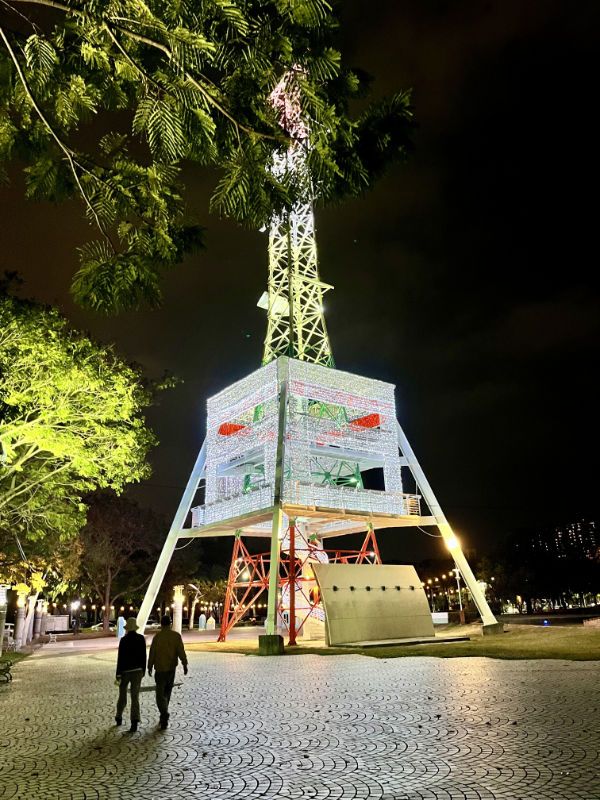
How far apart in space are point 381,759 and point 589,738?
8.06 feet

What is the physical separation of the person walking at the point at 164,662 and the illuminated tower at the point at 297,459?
16600mm

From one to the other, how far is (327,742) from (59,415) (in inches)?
487

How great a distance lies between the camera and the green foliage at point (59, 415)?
634 inches

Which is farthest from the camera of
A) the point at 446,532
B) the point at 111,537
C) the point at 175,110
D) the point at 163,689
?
the point at 111,537

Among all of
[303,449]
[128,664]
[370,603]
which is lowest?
[370,603]

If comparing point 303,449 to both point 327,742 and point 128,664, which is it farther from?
point 327,742

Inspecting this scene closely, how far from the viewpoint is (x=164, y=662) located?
28.9 ft

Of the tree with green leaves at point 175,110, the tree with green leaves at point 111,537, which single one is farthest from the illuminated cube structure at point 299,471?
the tree with green leaves at point 111,537

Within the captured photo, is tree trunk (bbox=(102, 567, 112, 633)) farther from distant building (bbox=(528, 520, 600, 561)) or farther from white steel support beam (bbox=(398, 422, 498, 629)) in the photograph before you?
distant building (bbox=(528, 520, 600, 561))

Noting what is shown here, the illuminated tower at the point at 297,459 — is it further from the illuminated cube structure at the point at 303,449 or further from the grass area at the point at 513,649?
the grass area at the point at 513,649

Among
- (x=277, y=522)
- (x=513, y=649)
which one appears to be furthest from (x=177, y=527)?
(x=513, y=649)

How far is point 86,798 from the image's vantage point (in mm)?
5219

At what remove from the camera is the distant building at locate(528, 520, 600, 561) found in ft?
275

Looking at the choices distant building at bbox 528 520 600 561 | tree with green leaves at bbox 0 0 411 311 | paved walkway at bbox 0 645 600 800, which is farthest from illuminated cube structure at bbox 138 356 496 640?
distant building at bbox 528 520 600 561
